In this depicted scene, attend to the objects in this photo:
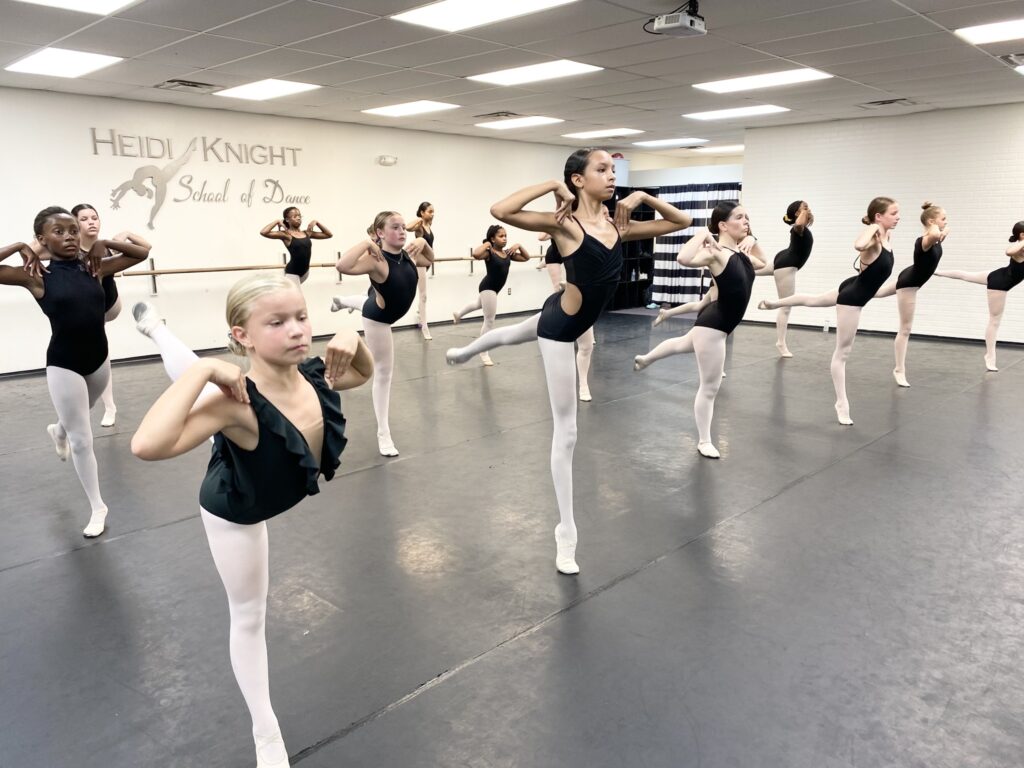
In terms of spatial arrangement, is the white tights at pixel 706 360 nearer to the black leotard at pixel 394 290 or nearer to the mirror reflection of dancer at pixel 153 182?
the black leotard at pixel 394 290

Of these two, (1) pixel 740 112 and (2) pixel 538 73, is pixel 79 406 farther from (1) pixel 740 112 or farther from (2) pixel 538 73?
(1) pixel 740 112

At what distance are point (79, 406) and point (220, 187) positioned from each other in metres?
6.21

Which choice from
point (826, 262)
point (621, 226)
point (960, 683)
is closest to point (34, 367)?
point (621, 226)

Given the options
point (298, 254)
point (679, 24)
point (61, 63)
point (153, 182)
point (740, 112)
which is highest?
point (740, 112)

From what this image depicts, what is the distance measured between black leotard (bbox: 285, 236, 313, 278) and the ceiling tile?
9.22ft

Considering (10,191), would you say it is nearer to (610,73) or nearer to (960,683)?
(610,73)

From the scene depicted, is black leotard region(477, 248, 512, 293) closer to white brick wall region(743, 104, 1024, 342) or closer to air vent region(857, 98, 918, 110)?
air vent region(857, 98, 918, 110)

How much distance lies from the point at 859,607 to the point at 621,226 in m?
1.77

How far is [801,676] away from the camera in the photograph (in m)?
2.23

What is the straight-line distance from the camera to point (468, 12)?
469 centimetres

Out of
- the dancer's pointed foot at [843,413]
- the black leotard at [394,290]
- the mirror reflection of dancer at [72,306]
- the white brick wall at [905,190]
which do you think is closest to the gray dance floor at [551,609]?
the dancer's pointed foot at [843,413]

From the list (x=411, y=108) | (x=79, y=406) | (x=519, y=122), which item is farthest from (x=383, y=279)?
(x=519, y=122)

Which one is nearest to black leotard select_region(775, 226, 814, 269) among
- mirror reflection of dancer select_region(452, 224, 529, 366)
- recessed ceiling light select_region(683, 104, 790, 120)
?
recessed ceiling light select_region(683, 104, 790, 120)

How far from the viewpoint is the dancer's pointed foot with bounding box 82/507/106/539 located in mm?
3340
